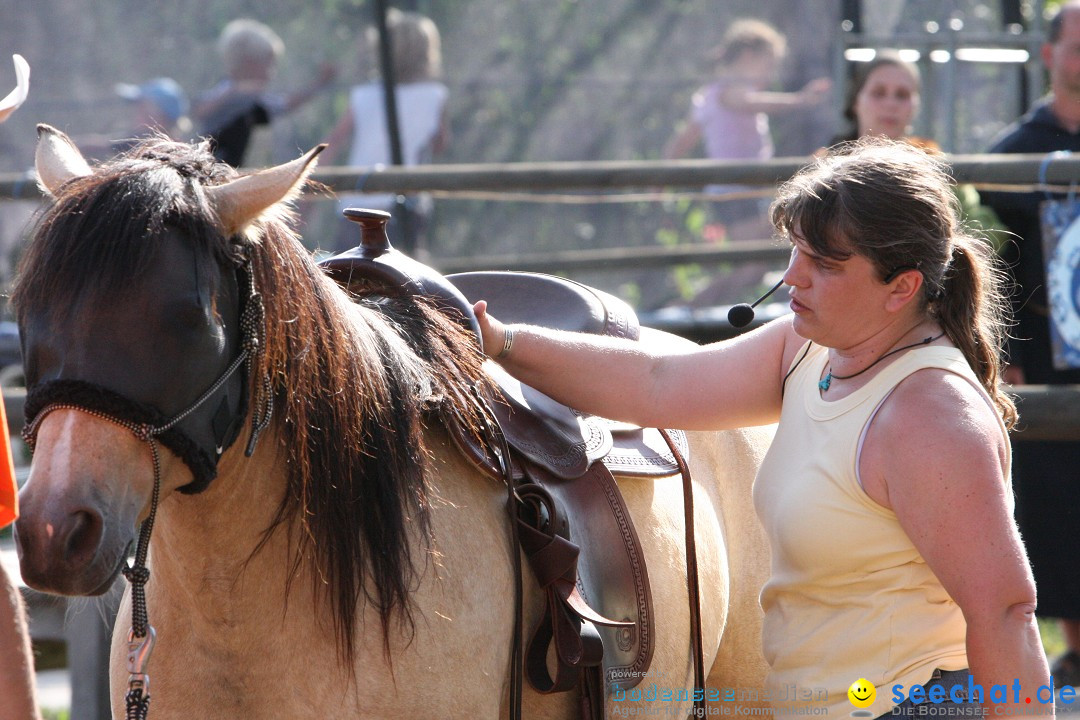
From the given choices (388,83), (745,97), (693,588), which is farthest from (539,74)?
(693,588)

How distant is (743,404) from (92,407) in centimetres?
122

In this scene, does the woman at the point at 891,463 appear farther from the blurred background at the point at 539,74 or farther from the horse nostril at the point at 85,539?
the blurred background at the point at 539,74

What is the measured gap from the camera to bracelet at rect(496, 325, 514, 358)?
2.30 metres

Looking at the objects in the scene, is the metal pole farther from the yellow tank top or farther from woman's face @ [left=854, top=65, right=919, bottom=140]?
the yellow tank top

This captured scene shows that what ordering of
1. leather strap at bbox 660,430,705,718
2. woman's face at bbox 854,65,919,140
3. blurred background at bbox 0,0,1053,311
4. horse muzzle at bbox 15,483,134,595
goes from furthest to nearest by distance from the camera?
blurred background at bbox 0,0,1053,311 < woman's face at bbox 854,65,919,140 < leather strap at bbox 660,430,705,718 < horse muzzle at bbox 15,483,134,595

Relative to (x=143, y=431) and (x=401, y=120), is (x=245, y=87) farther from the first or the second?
(x=143, y=431)

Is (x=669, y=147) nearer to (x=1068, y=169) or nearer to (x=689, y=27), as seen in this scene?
(x=689, y=27)

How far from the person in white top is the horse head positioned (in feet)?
14.5

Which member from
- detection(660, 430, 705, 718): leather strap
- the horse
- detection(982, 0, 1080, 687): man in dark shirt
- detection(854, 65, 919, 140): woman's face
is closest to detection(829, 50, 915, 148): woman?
detection(854, 65, 919, 140): woman's face

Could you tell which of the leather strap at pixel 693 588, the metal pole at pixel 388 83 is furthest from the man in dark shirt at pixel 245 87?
the leather strap at pixel 693 588

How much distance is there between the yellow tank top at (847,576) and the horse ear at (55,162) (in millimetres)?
1232

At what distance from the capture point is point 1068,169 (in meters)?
3.73

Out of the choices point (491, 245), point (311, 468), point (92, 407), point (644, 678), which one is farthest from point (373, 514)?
point (491, 245)

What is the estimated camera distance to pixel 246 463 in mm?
1770
